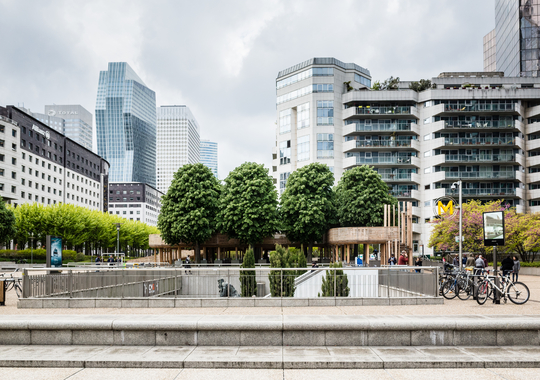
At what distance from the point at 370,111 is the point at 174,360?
75.1 meters

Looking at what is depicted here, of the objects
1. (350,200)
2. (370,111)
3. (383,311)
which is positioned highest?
(370,111)

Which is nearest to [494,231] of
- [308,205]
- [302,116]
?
[308,205]

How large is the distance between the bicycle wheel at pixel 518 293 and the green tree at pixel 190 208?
3424 cm

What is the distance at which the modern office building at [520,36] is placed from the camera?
83.6 meters

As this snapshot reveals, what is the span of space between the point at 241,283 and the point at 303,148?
6601cm

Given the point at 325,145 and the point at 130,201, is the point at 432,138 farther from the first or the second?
the point at 130,201

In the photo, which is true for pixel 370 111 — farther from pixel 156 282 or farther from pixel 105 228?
pixel 156 282

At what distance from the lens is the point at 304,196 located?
48.7 m

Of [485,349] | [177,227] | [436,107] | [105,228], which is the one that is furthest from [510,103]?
[485,349]

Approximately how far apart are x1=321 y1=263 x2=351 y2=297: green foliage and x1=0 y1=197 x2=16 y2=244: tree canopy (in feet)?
185

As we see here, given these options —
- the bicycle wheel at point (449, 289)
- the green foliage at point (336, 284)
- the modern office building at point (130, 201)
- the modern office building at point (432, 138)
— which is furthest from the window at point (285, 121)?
the modern office building at point (130, 201)

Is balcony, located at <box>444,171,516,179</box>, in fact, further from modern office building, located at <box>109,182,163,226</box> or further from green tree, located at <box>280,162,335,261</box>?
modern office building, located at <box>109,182,163,226</box>
